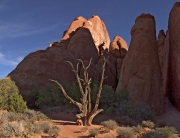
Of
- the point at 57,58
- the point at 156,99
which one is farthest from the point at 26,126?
the point at 57,58

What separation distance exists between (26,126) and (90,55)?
82.9 feet

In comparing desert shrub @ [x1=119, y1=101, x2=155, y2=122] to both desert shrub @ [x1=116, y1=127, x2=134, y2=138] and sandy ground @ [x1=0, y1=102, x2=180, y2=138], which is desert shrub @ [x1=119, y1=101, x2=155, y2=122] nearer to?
sandy ground @ [x1=0, y1=102, x2=180, y2=138]

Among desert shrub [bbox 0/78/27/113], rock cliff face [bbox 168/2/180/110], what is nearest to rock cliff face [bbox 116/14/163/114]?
rock cliff face [bbox 168/2/180/110]

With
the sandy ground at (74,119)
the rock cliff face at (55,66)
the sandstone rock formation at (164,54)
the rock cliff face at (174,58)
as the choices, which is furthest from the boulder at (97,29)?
the sandy ground at (74,119)

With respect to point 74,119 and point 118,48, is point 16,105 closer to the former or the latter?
point 74,119

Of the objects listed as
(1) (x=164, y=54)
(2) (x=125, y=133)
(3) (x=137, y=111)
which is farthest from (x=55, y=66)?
(2) (x=125, y=133)

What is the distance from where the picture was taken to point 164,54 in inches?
1190

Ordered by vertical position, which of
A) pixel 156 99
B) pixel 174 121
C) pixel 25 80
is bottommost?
pixel 174 121

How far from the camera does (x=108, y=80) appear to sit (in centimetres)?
3231

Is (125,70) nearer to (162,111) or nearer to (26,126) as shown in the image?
(162,111)

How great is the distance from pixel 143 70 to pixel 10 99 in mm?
13502

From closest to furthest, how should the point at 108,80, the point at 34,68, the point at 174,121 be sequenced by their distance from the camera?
the point at 174,121
the point at 34,68
the point at 108,80

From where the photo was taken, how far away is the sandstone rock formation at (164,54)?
84.6 ft

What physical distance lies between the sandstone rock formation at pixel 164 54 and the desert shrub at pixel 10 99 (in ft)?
56.8
